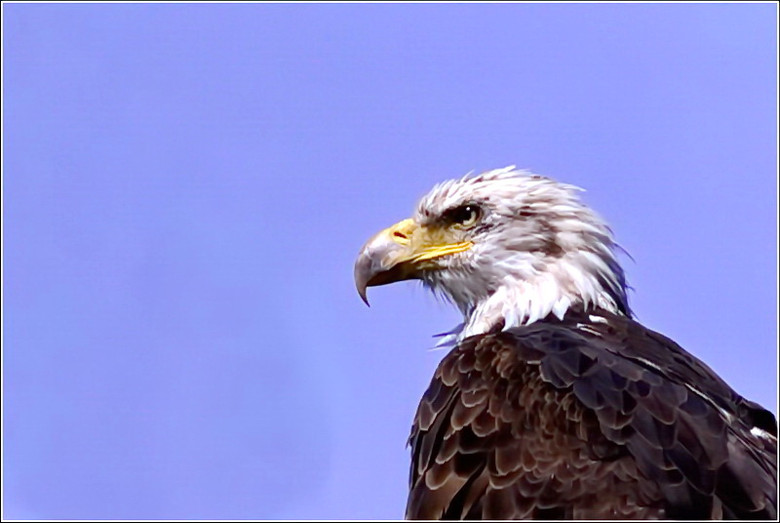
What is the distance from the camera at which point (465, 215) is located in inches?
369

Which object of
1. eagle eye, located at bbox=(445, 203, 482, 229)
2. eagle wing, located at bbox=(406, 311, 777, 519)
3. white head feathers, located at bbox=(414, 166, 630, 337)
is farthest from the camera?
eagle eye, located at bbox=(445, 203, 482, 229)

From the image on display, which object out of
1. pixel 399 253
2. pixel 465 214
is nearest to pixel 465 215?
pixel 465 214

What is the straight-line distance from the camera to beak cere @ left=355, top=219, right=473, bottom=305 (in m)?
9.35

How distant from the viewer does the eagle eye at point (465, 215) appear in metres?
9.33

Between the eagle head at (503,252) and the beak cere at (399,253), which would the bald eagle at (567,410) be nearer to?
the eagle head at (503,252)

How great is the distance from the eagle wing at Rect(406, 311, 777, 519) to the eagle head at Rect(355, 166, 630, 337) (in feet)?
3.27

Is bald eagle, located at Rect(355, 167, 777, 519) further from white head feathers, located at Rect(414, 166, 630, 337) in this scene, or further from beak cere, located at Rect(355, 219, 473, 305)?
beak cere, located at Rect(355, 219, 473, 305)

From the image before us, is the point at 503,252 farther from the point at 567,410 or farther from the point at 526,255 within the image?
the point at 567,410

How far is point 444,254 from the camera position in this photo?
9359 millimetres

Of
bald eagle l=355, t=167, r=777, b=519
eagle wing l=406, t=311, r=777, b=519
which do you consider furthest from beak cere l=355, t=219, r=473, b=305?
eagle wing l=406, t=311, r=777, b=519

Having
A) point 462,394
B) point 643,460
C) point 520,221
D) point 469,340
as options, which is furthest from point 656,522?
point 520,221

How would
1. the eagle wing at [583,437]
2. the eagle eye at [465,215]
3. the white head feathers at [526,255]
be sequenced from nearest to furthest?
1. the eagle wing at [583,437]
2. the white head feathers at [526,255]
3. the eagle eye at [465,215]

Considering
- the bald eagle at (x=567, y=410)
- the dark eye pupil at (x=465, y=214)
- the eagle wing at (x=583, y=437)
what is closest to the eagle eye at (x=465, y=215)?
the dark eye pupil at (x=465, y=214)

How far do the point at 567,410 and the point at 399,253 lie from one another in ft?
7.60
